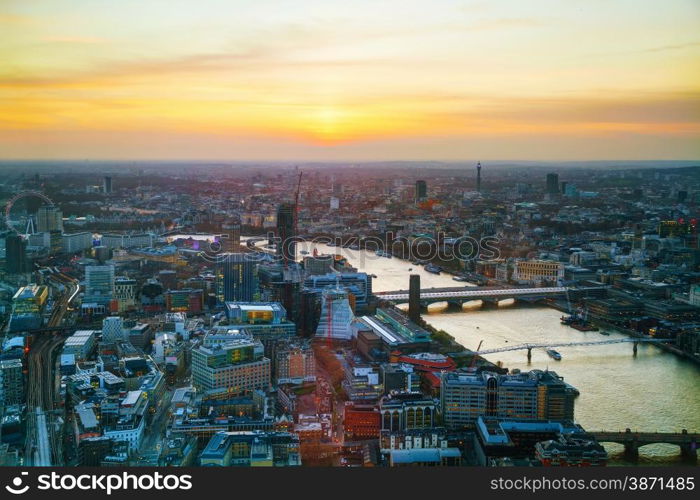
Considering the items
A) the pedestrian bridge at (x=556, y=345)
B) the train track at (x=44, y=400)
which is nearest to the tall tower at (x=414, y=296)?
the pedestrian bridge at (x=556, y=345)

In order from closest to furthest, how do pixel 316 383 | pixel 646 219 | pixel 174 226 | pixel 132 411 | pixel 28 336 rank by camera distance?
pixel 132 411 < pixel 316 383 < pixel 28 336 < pixel 646 219 < pixel 174 226

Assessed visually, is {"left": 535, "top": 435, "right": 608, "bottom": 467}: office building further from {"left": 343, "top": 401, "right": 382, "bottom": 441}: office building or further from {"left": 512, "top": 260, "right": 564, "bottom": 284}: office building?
{"left": 512, "top": 260, "right": 564, "bottom": 284}: office building

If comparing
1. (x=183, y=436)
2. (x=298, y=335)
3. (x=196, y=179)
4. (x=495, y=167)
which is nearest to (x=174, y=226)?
(x=196, y=179)

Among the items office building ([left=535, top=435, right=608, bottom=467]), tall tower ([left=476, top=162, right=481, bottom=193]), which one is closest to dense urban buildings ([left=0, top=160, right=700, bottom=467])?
office building ([left=535, top=435, right=608, bottom=467])

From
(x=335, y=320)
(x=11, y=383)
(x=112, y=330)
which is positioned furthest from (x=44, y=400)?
(x=335, y=320)

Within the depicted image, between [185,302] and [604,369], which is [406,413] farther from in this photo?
[185,302]

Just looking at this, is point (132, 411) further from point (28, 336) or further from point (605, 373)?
point (605, 373)
